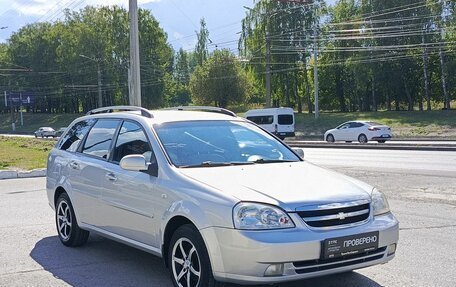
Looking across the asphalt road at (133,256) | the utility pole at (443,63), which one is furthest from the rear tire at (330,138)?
the asphalt road at (133,256)

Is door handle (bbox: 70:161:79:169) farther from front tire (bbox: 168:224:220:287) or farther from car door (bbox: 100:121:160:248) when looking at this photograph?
front tire (bbox: 168:224:220:287)

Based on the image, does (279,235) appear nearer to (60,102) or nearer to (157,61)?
(157,61)

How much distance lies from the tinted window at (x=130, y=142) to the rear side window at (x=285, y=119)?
116 ft

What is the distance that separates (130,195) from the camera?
5.46 metres

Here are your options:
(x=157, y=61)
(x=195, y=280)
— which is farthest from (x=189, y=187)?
(x=157, y=61)

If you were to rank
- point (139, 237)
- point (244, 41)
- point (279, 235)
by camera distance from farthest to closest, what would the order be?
point (244, 41), point (139, 237), point (279, 235)

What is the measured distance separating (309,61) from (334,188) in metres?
62.4

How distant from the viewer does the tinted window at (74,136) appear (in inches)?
280

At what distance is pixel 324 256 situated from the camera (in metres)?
4.29

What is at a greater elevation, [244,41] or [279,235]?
[244,41]

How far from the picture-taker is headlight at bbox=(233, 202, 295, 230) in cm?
424

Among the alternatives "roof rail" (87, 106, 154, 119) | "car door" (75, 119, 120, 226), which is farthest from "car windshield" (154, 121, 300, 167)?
"car door" (75, 119, 120, 226)

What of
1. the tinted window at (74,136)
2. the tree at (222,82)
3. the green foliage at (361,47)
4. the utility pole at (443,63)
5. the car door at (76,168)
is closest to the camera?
the car door at (76,168)

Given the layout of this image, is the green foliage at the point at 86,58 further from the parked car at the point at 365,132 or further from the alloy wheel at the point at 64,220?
the alloy wheel at the point at 64,220
